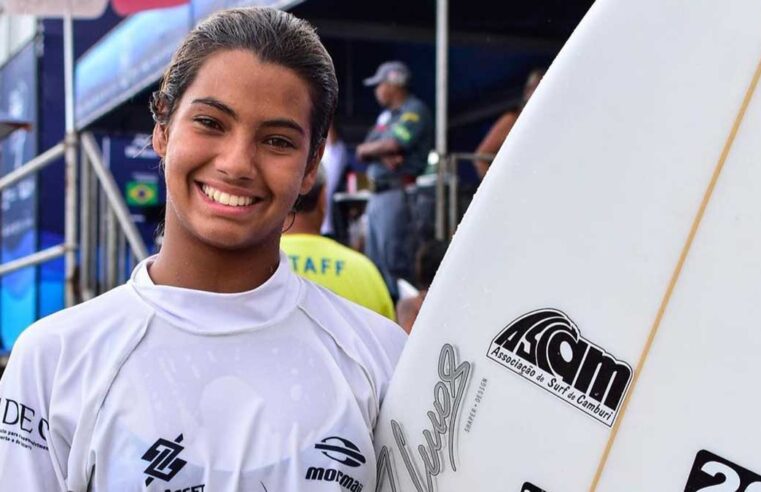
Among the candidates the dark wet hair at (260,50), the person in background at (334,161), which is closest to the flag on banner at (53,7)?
the person in background at (334,161)

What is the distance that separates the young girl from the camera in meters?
1.26

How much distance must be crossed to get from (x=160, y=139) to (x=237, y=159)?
183mm

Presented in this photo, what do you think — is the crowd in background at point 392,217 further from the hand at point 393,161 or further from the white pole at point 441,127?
the white pole at point 441,127

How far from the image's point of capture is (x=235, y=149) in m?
1.34

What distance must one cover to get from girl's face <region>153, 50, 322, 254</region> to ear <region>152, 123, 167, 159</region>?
5cm

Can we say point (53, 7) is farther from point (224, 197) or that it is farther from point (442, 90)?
point (224, 197)

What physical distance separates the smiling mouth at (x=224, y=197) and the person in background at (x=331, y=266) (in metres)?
1.88

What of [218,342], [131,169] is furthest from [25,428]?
[131,169]

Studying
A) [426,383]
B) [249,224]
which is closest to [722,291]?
[426,383]

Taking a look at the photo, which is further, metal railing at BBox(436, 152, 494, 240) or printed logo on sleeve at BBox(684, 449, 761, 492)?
metal railing at BBox(436, 152, 494, 240)

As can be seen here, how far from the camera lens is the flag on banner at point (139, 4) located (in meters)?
4.80

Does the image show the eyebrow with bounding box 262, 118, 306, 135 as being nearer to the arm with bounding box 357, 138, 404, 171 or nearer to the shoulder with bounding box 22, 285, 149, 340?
the shoulder with bounding box 22, 285, 149, 340

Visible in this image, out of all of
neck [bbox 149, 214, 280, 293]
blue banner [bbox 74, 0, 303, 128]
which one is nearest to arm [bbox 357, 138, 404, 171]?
blue banner [bbox 74, 0, 303, 128]

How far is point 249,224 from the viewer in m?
1.39
